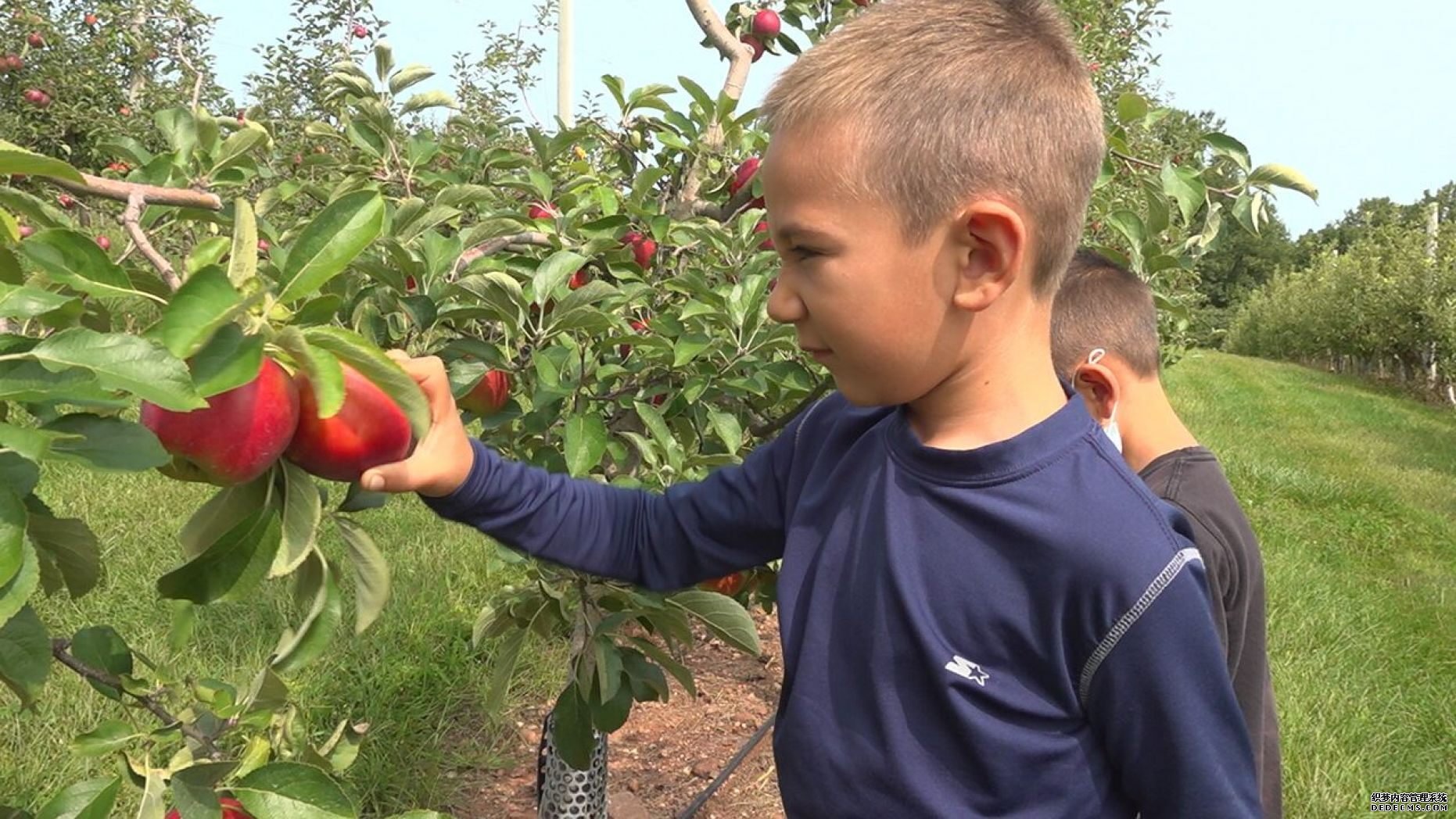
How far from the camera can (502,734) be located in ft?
8.68

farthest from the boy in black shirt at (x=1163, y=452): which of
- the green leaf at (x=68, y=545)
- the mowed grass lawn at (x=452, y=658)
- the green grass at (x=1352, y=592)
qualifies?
the green grass at (x=1352, y=592)

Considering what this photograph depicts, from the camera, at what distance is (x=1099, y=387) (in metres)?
1.57

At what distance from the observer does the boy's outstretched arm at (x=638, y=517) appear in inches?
44.2

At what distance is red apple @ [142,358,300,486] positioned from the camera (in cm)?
77

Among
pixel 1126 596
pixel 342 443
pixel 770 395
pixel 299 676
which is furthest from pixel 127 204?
pixel 299 676

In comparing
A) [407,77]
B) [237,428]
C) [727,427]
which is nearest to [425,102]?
[407,77]

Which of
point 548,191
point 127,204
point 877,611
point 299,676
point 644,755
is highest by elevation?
point 127,204

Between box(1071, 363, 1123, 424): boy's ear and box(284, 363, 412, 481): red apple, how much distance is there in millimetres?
970

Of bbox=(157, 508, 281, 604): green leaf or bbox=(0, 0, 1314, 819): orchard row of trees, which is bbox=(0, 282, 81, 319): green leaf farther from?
bbox=(157, 508, 281, 604): green leaf

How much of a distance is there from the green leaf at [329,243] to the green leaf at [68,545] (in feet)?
0.83

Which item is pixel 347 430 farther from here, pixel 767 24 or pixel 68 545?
pixel 767 24

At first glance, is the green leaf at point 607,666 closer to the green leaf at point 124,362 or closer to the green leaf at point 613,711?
the green leaf at point 613,711

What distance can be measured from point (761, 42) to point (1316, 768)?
7.05 ft

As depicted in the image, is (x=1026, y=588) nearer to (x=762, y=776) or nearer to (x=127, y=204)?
(x=127, y=204)
